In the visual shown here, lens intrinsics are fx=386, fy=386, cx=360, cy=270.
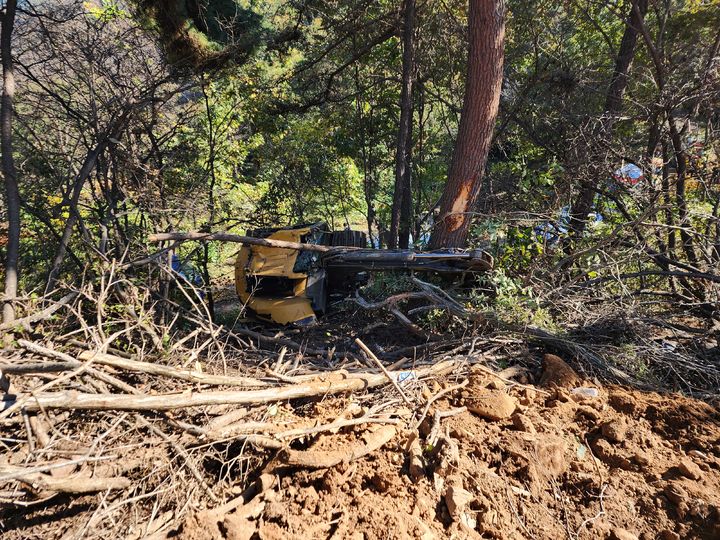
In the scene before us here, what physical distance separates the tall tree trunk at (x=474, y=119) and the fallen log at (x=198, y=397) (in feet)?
8.81

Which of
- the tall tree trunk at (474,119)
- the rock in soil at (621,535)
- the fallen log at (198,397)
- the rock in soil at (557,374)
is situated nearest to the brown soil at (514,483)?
the rock in soil at (621,535)

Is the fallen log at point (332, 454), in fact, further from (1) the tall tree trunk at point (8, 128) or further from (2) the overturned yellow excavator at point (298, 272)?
(1) the tall tree trunk at point (8, 128)

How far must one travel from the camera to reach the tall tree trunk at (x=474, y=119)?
5352 millimetres

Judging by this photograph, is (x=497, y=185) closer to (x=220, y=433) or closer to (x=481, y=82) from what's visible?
(x=481, y=82)

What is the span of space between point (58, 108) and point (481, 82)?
626cm

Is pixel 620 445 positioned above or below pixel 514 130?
below

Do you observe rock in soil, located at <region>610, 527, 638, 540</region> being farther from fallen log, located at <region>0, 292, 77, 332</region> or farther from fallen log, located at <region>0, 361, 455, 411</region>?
fallen log, located at <region>0, 292, 77, 332</region>

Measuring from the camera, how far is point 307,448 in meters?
2.71

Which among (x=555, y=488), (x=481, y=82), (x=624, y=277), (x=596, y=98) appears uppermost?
(x=596, y=98)

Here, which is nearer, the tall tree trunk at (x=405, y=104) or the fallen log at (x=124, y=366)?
the fallen log at (x=124, y=366)

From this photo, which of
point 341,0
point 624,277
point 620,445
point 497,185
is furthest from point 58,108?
point 624,277

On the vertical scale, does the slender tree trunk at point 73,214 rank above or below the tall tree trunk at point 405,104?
below

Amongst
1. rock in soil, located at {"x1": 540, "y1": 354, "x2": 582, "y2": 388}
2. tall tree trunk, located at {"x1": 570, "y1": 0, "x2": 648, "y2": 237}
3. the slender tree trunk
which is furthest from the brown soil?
the slender tree trunk

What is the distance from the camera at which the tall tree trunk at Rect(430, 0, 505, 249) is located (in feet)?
17.6
